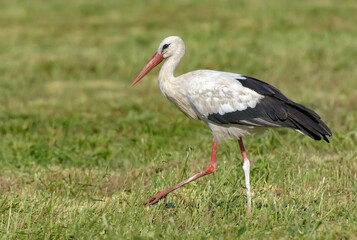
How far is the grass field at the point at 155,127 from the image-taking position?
15.0 feet

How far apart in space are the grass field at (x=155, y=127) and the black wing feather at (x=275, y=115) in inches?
22.0

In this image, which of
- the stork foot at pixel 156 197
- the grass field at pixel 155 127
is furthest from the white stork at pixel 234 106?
the grass field at pixel 155 127

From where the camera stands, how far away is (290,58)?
1283cm

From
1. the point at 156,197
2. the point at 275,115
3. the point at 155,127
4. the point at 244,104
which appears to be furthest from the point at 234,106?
the point at 155,127

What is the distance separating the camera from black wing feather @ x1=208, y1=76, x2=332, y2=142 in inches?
196

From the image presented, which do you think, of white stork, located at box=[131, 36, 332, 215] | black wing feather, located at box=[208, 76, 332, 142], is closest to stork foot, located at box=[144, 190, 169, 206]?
white stork, located at box=[131, 36, 332, 215]

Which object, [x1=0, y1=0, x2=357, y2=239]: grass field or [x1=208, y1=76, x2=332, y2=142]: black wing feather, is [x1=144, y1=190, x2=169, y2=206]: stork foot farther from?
[x1=208, y1=76, x2=332, y2=142]: black wing feather

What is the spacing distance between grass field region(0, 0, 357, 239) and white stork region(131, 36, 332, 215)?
17.3 inches

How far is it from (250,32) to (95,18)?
497cm

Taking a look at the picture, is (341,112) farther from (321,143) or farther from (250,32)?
(250,32)

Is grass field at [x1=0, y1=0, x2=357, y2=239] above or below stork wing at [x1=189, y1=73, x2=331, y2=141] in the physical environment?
below

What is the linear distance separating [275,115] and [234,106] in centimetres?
39

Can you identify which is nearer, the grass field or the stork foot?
the grass field

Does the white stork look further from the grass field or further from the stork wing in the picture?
the grass field
